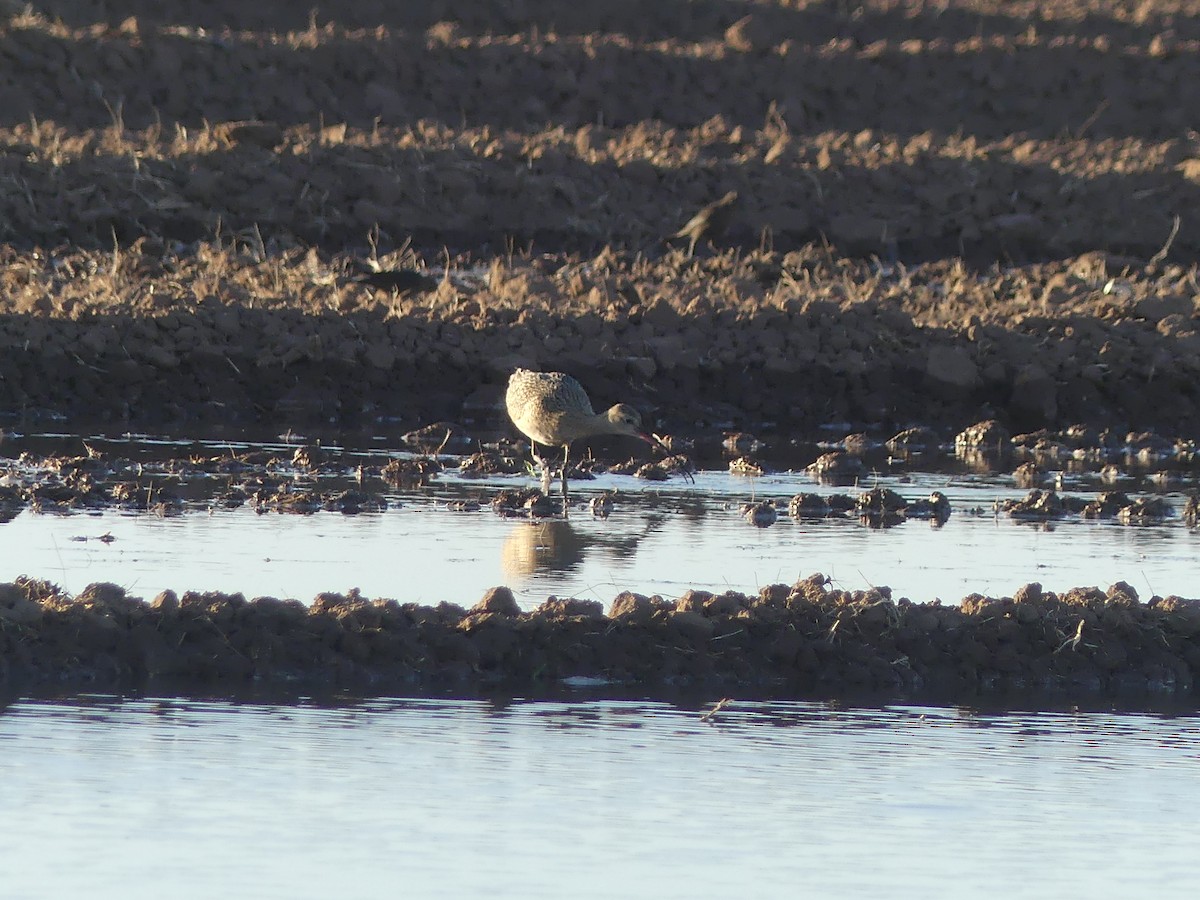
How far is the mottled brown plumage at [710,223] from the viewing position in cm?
2864

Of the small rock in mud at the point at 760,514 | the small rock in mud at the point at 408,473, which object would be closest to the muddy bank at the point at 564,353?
the small rock in mud at the point at 408,473

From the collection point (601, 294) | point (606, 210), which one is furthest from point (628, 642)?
point (606, 210)

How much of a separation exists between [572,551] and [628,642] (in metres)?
3.18

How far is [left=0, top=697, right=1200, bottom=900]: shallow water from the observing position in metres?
6.61

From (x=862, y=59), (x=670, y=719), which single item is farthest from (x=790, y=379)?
(x=862, y=59)

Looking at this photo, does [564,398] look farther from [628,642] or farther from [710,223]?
[710,223]

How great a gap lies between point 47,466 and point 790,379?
26.8 feet

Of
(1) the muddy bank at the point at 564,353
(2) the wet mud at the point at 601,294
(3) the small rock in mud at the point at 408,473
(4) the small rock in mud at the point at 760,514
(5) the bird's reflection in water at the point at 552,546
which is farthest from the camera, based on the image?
(1) the muddy bank at the point at 564,353

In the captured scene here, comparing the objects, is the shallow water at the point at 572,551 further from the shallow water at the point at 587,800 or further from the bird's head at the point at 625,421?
the shallow water at the point at 587,800

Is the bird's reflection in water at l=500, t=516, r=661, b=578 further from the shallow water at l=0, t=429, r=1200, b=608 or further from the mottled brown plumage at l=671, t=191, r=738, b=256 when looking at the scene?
the mottled brown plumage at l=671, t=191, r=738, b=256

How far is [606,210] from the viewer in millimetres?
30156

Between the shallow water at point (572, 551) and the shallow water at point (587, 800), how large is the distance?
81.6 inches

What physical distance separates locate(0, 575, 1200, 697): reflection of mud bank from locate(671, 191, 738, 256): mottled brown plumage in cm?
1896

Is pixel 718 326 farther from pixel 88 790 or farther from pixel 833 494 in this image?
pixel 88 790
